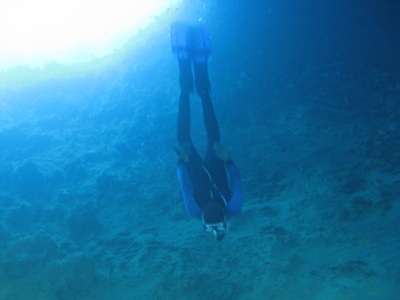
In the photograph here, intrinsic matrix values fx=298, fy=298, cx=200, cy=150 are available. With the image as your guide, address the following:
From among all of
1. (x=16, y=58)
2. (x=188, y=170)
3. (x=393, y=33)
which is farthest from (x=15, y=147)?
(x=393, y=33)

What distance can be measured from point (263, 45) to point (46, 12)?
6.93 metres

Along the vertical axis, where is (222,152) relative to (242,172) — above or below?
above

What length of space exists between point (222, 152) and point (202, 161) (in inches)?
18.7

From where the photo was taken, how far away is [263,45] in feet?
26.6

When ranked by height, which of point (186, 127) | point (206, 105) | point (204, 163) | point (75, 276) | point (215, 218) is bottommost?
point (75, 276)

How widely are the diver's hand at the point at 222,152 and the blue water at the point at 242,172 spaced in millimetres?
2353

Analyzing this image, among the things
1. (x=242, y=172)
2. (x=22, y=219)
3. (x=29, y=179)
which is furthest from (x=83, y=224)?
(x=242, y=172)

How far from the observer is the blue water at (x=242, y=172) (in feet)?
19.7

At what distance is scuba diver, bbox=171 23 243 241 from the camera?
449cm

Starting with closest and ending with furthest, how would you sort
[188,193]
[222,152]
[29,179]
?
[188,193]
[222,152]
[29,179]

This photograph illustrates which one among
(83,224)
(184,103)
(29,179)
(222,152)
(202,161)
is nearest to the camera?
(222,152)

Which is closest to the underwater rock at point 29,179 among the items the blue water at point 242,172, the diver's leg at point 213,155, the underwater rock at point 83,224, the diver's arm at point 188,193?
the blue water at point 242,172

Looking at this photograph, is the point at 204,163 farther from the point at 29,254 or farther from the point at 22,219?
the point at 22,219

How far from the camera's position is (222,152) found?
462cm
